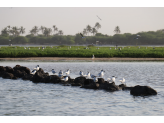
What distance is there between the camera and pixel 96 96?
22.0 m

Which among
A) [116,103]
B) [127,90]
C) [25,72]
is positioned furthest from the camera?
[25,72]

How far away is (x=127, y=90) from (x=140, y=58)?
4172cm

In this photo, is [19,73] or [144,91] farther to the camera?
[19,73]

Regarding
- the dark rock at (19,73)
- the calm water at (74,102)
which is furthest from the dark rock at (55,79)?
the dark rock at (19,73)

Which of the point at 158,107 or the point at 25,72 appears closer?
the point at 158,107

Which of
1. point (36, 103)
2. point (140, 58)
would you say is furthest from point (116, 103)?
point (140, 58)

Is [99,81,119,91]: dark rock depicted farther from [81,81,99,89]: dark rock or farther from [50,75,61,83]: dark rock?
[50,75,61,83]: dark rock

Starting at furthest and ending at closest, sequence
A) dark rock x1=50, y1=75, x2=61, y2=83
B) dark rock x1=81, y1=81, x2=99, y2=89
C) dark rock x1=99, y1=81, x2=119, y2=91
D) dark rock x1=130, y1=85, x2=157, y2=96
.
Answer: dark rock x1=50, y1=75, x2=61, y2=83, dark rock x1=81, y1=81, x2=99, y2=89, dark rock x1=99, y1=81, x2=119, y2=91, dark rock x1=130, y1=85, x2=157, y2=96

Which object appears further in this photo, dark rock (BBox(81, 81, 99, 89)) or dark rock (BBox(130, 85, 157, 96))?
dark rock (BBox(81, 81, 99, 89))

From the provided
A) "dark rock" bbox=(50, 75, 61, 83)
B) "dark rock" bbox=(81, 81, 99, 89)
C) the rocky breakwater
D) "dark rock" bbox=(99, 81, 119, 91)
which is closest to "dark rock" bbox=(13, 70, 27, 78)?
the rocky breakwater

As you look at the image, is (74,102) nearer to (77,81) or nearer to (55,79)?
(77,81)

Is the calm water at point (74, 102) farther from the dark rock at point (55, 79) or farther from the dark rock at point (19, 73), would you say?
the dark rock at point (19, 73)

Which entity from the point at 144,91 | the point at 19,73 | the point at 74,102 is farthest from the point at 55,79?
the point at 144,91
